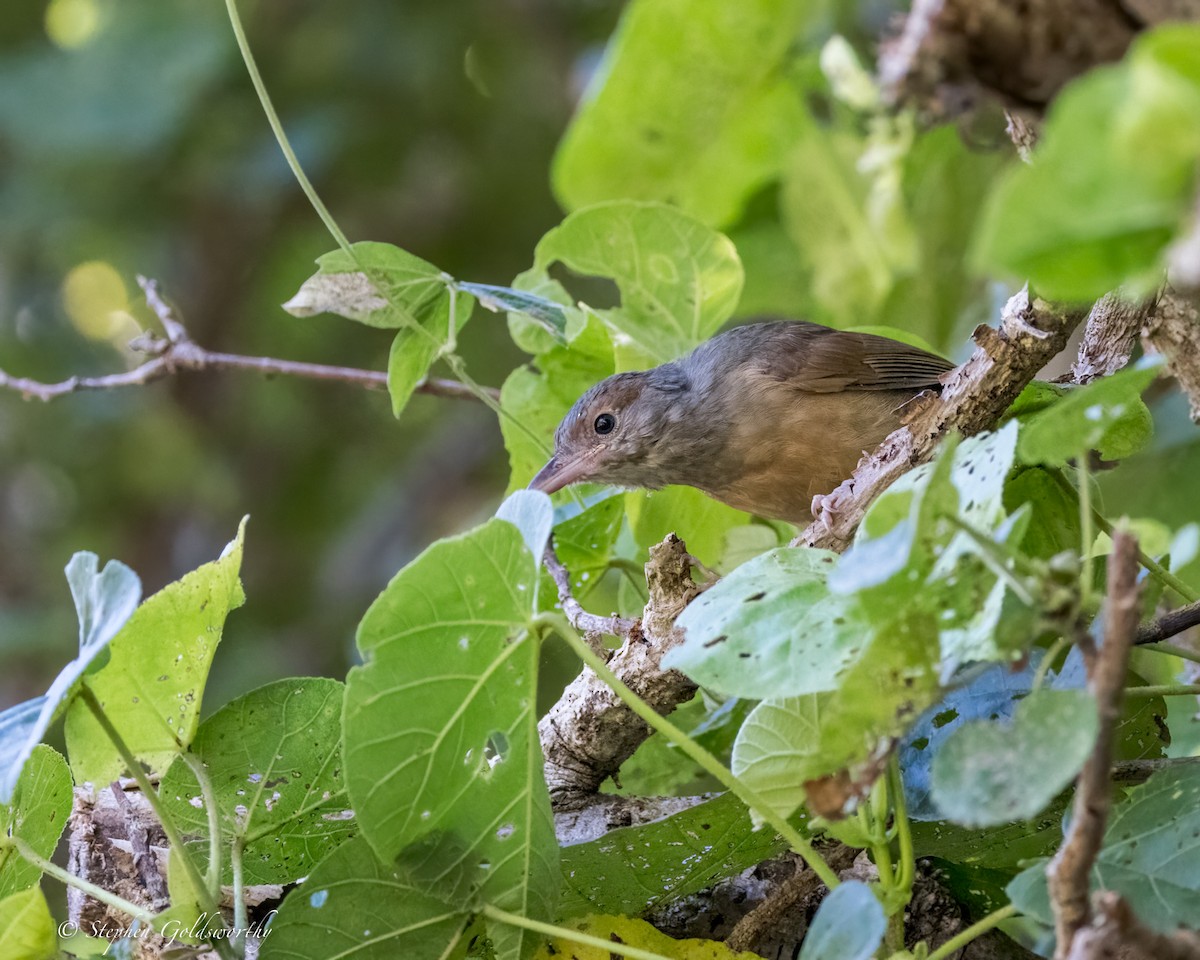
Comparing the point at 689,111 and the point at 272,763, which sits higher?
the point at 689,111

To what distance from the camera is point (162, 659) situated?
6.53 ft

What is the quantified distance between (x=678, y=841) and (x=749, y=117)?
268 cm

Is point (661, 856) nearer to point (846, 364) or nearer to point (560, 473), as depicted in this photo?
point (560, 473)

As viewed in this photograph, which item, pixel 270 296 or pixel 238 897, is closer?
pixel 238 897

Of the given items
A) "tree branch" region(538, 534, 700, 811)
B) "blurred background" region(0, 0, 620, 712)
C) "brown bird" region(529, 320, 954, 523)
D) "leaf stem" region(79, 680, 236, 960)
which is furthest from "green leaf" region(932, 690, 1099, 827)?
"blurred background" region(0, 0, 620, 712)

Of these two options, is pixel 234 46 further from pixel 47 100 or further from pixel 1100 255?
pixel 1100 255

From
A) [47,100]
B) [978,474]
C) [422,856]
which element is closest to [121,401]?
[47,100]

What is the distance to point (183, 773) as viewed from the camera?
6.85 ft

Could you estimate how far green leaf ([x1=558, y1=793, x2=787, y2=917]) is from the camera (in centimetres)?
202

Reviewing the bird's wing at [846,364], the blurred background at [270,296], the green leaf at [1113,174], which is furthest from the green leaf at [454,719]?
the blurred background at [270,296]

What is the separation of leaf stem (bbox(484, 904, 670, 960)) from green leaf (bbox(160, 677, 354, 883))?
0.41m

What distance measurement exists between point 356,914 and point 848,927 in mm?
799

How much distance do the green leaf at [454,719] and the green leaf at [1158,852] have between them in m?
0.72

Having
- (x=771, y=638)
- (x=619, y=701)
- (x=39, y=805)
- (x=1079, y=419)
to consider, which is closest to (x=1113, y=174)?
(x=1079, y=419)
